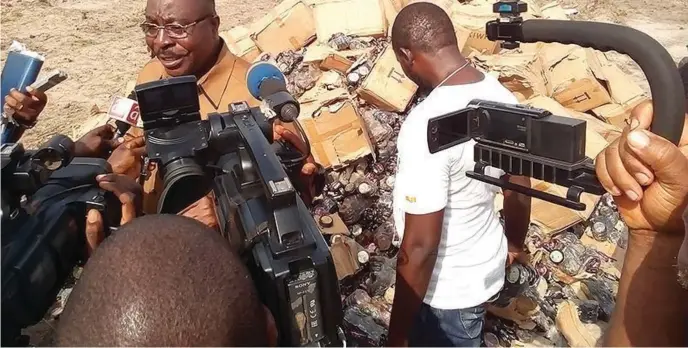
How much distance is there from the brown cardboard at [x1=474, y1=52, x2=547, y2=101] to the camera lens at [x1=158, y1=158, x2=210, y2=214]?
326 centimetres

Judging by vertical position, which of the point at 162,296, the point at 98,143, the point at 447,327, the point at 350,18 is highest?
the point at 162,296

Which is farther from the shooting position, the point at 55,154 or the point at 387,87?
the point at 387,87

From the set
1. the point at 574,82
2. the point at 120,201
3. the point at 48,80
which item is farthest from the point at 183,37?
the point at 574,82

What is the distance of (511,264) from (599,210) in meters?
1.47

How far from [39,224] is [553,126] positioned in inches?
43.5

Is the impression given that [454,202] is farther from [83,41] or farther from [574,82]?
[83,41]

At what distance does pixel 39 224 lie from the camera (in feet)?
4.81

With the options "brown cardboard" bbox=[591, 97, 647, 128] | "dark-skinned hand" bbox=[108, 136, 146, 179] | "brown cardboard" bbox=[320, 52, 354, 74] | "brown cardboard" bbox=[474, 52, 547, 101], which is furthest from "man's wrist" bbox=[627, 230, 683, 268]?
"brown cardboard" bbox=[320, 52, 354, 74]

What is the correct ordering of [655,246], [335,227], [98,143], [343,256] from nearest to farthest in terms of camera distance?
[655,246] < [98,143] < [343,256] < [335,227]

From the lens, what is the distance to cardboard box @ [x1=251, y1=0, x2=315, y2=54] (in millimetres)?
5523

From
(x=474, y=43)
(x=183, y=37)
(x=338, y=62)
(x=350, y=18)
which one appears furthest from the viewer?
(x=350, y=18)

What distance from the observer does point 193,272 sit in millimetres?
1253

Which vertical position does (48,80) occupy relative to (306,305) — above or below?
above

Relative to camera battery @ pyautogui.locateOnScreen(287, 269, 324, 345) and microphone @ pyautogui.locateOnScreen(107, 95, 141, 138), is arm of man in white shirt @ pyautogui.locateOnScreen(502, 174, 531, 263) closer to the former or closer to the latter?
microphone @ pyautogui.locateOnScreen(107, 95, 141, 138)
